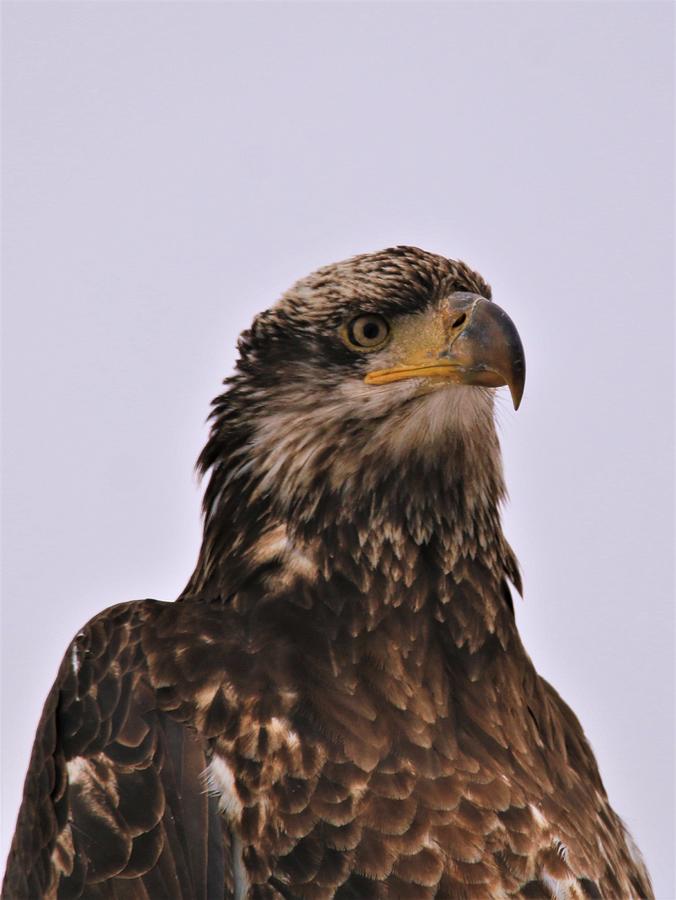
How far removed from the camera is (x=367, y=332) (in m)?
5.45

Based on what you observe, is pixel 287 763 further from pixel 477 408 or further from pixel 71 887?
pixel 477 408

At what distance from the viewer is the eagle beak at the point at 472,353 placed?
514 centimetres

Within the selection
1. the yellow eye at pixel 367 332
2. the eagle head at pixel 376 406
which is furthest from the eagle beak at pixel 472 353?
the yellow eye at pixel 367 332

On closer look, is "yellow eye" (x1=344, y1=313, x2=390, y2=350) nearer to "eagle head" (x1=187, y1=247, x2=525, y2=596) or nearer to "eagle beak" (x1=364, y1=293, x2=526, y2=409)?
"eagle head" (x1=187, y1=247, x2=525, y2=596)

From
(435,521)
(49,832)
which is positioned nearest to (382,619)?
(435,521)

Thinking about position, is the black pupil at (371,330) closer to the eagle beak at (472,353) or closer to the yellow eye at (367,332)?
the yellow eye at (367,332)

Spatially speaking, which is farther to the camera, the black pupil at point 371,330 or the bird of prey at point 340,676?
the black pupil at point 371,330

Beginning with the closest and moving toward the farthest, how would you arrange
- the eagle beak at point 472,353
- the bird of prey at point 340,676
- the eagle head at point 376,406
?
the bird of prey at point 340,676 → the eagle beak at point 472,353 → the eagle head at point 376,406

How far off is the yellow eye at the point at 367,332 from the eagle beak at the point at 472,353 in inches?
4.6

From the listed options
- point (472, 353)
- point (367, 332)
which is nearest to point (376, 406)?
point (367, 332)

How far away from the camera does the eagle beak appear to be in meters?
5.14

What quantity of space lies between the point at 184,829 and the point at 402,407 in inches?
64.0

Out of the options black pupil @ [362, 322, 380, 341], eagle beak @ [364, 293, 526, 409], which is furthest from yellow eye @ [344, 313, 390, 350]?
eagle beak @ [364, 293, 526, 409]

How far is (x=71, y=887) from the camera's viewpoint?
16.5 ft
